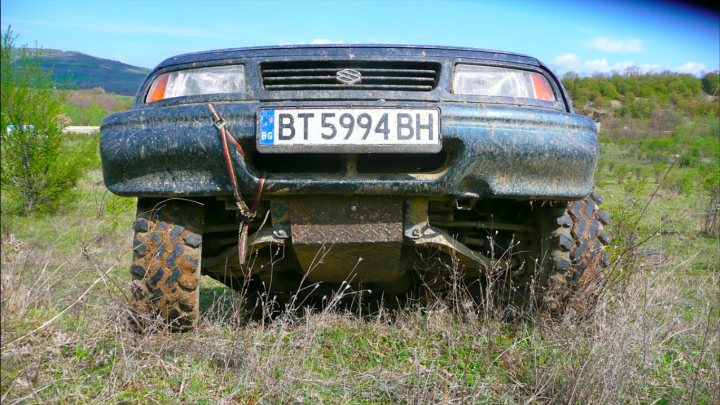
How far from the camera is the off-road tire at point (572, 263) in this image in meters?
2.84

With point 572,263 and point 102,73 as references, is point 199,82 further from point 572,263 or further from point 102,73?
point 102,73

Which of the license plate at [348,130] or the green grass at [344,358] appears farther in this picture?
the license plate at [348,130]

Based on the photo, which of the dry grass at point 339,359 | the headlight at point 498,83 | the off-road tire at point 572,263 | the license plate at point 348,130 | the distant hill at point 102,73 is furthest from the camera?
the distant hill at point 102,73

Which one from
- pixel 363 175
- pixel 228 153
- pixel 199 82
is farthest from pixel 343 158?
pixel 199 82

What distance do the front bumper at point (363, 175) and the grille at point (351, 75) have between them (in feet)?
0.54

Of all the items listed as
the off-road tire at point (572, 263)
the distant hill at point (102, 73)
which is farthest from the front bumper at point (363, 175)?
the distant hill at point (102, 73)

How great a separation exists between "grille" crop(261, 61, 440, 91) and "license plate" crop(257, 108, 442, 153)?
21cm

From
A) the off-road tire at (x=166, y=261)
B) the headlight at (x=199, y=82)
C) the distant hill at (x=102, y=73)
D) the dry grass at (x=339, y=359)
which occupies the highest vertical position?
the distant hill at (x=102, y=73)

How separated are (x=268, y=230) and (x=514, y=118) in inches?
43.6

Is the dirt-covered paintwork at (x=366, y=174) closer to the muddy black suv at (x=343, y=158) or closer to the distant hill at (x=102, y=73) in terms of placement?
the muddy black suv at (x=343, y=158)

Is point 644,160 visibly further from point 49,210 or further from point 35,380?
point 35,380

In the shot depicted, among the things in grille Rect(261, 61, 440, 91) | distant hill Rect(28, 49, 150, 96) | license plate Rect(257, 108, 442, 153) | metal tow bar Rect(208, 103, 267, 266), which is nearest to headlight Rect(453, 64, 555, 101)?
grille Rect(261, 61, 440, 91)

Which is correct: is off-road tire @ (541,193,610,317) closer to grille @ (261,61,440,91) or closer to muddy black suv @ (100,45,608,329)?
muddy black suv @ (100,45,608,329)

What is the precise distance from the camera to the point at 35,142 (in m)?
10.0
